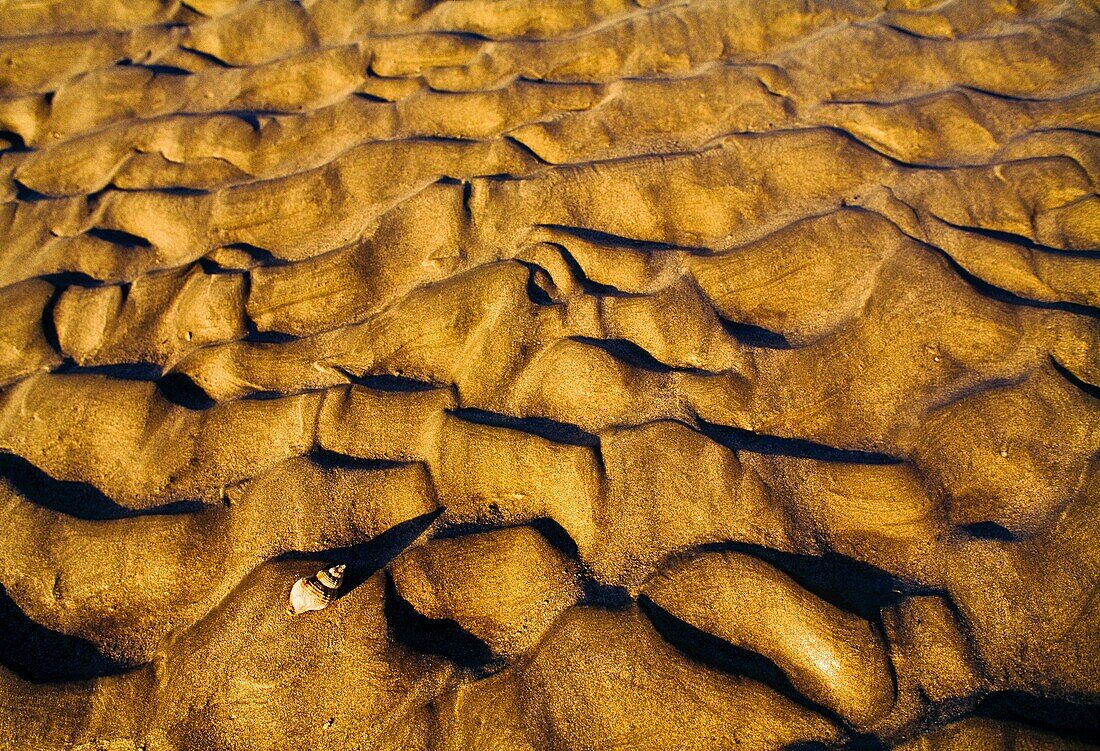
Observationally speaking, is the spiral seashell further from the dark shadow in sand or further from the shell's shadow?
the dark shadow in sand

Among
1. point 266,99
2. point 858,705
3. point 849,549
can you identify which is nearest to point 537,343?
point 849,549

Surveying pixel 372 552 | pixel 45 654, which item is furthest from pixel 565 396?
pixel 45 654

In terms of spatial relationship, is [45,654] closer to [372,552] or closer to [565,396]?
[372,552]

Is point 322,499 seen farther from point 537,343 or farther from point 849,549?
point 849,549

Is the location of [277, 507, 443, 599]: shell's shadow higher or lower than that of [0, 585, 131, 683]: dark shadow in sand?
higher

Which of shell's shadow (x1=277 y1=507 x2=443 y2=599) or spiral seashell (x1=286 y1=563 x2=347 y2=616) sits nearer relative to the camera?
spiral seashell (x1=286 y1=563 x2=347 y2=616)

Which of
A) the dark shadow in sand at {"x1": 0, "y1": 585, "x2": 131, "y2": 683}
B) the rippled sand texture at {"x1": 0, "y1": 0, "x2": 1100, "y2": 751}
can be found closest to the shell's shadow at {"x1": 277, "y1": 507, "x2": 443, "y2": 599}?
the rippled sand texture at {"x1": 0, "y1": 0, "x2": 1100, "y2": 751}
